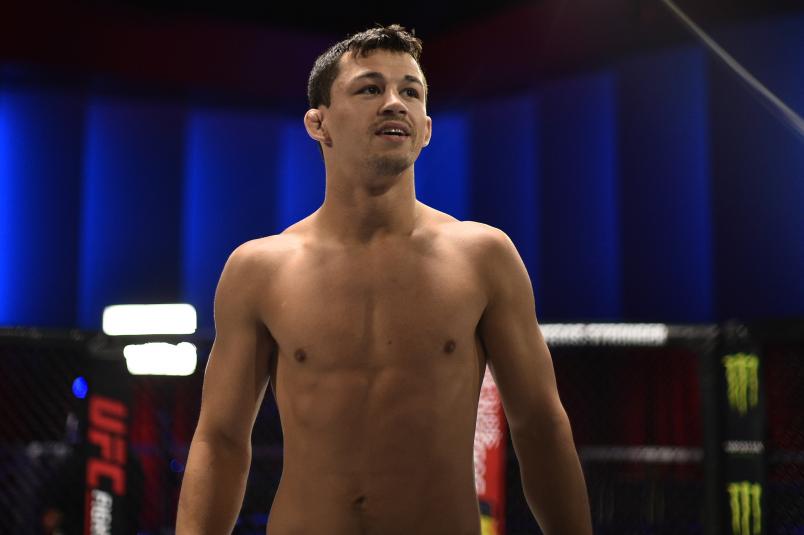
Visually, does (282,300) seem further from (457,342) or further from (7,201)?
(7,201)

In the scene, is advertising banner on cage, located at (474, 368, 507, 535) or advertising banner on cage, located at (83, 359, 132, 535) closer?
advertising banner on cage, located at (474, 368, 507, 535)

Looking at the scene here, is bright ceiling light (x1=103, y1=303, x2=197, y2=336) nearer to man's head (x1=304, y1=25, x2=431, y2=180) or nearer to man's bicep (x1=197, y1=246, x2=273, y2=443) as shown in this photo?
man's bicep (x1=197, y1=246, x2=273, y2=443)

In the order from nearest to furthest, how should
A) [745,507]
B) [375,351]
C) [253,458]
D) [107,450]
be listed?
[375,351] → [745,507] → [107,450] → [253,458]

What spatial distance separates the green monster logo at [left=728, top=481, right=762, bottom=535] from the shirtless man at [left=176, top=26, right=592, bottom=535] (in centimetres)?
119

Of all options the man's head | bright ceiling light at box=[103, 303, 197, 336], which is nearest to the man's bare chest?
the man's head

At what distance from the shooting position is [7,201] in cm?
833

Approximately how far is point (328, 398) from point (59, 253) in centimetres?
706

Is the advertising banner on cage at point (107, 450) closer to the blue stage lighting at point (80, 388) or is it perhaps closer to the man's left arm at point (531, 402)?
the blue stage lighting at point (80, 388)

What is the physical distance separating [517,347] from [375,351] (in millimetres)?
290

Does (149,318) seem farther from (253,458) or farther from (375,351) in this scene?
(375,351)

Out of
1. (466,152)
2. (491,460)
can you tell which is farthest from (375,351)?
(466,152)

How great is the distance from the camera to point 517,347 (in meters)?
1.91

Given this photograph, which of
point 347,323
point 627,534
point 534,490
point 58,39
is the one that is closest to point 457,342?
point 347,323

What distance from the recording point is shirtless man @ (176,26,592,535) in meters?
1.81
